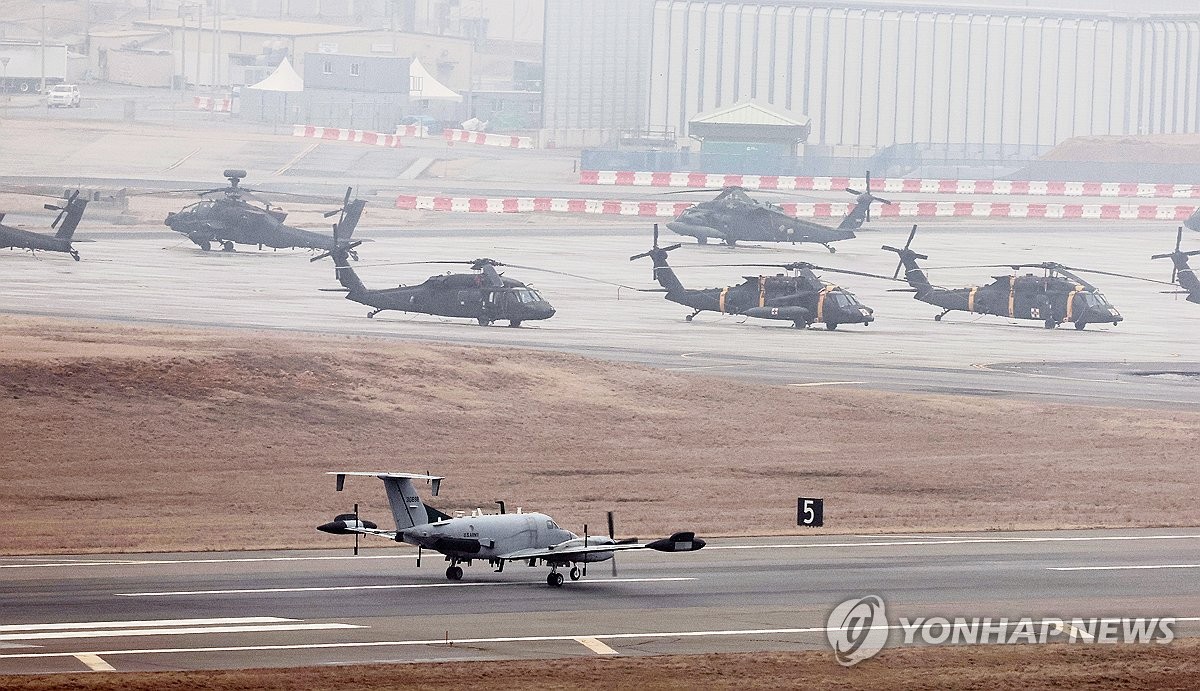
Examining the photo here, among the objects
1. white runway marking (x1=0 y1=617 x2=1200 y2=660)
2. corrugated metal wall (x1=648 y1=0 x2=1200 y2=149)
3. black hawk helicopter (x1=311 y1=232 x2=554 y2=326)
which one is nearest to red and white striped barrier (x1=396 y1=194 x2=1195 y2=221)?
corrugated metal wall (x1=648 y1=0 x2=1200 y2=149)

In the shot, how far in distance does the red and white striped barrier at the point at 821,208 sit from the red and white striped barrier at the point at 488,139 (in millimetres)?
31829

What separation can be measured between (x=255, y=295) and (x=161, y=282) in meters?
4.69

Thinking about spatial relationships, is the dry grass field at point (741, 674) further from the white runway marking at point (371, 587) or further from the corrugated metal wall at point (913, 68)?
the corrugated metal wall at point (913, 68)

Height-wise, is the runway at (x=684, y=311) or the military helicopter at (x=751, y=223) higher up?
the military helicopter at (x=751, y=223)

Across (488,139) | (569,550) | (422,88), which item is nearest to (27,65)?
(422,88)

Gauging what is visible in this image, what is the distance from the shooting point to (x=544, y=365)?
49.7m

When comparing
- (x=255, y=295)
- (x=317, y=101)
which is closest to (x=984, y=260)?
(x=255, y=295)

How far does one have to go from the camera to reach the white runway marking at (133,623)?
80.3ft

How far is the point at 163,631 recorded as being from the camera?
2456cm

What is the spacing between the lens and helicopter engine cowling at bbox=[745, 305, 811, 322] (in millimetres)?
61188

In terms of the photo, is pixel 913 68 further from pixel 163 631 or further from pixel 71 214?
pixel 163 631

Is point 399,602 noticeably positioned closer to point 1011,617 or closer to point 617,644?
point 617,644

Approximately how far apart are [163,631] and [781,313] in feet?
129

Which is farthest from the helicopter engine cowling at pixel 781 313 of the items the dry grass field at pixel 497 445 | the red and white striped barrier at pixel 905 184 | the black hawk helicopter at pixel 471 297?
the red and white striped barrier at pixel 905 184
